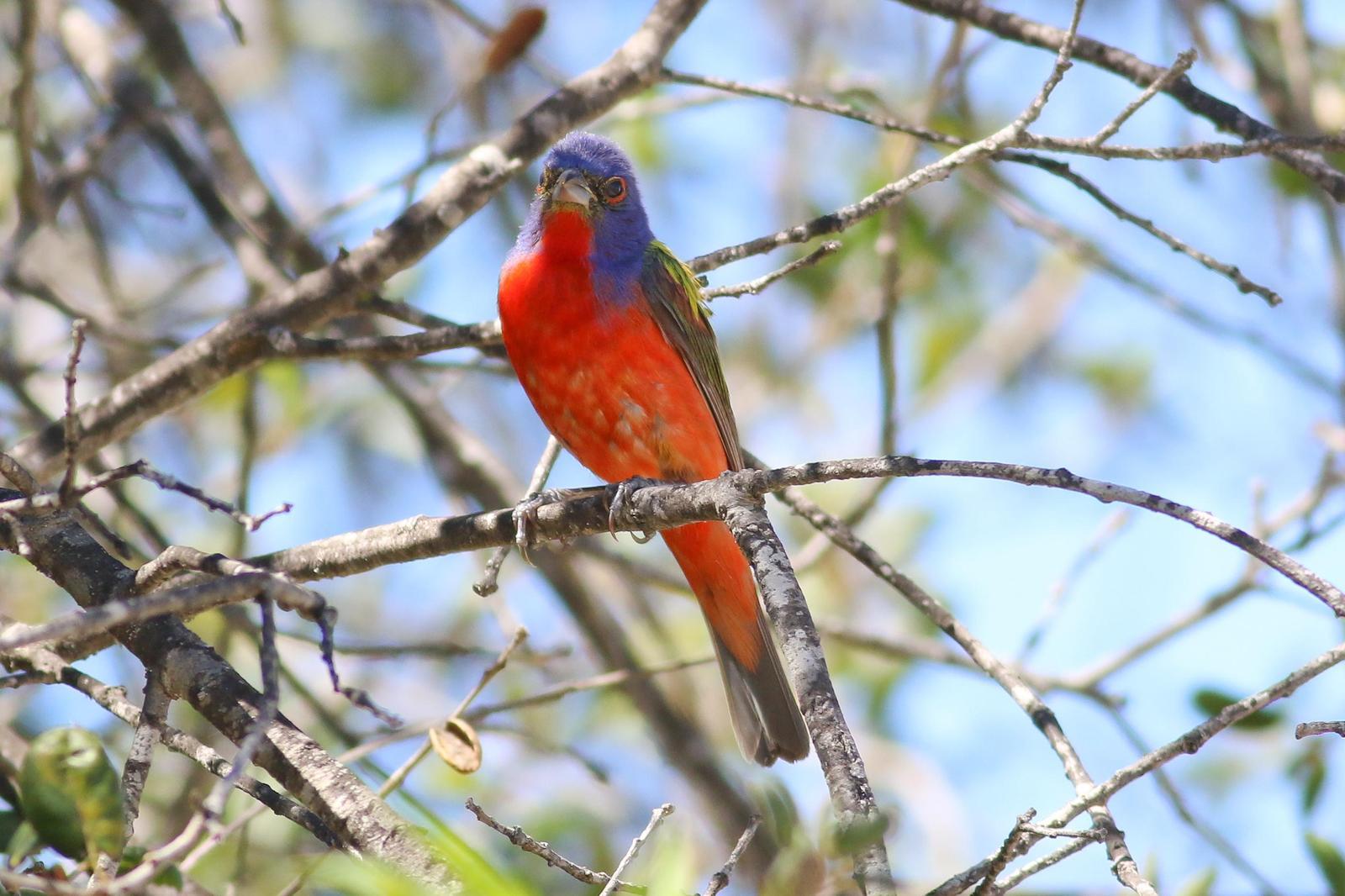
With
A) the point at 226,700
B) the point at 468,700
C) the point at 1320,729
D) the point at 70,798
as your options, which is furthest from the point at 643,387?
the point at 70,798

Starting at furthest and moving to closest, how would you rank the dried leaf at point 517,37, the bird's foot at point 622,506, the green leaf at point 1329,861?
the dried leaf at point 517,37 < the bird's foot at point 622,506 < the green leaf at point 1329,861

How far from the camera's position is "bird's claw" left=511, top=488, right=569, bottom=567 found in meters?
3.05

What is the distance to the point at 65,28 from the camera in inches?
221

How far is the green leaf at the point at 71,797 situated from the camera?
6.16ft

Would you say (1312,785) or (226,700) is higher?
(1312,785)

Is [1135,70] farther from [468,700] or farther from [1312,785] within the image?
[468,700]

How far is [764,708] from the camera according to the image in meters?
4.65

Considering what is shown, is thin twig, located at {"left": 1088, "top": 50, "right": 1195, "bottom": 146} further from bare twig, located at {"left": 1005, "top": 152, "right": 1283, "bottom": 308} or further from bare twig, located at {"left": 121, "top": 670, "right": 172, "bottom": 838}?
bare twig, located at {"left": 121, "top": 670, "right": 172, "bottom": 838}

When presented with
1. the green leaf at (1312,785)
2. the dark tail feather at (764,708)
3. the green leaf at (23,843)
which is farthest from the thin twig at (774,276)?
the green leaf at (23,843)

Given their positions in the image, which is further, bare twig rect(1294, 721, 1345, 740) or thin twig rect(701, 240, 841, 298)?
thin twig rect(701, 240, 841, 298)

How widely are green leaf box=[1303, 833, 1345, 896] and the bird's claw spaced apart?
1.91 meters

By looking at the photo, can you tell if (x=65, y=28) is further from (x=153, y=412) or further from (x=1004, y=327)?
(x=1004, y=327)

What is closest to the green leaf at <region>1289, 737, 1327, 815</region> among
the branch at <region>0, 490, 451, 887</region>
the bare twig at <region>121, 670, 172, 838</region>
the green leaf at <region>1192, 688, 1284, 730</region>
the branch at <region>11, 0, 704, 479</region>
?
the green leaf at <region>1192, 688, 1284, 730</region>

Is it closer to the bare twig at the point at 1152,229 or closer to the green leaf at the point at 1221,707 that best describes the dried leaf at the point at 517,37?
the bare twig at the point at 1152,229
